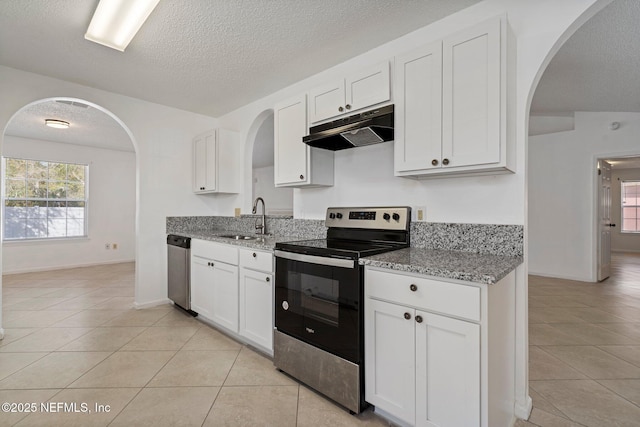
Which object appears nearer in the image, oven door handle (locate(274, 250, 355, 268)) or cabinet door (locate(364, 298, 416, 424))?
cabinet door (locate(364, 298, 416, 424))

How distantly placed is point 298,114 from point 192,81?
128 cm

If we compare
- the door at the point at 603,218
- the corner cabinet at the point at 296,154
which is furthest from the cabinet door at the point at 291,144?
the door at the point at 603,218

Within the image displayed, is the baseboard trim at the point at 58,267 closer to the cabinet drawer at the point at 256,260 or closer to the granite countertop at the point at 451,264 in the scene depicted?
the cabinet drawer at the point at 256,260

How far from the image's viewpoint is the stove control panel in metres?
2.20

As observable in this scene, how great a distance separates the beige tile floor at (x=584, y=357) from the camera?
176cm

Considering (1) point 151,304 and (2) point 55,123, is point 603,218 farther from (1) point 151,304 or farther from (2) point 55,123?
(2) point 55,123

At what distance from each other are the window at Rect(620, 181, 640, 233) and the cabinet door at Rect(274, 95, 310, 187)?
397 inches

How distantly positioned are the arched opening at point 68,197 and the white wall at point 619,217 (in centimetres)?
1169

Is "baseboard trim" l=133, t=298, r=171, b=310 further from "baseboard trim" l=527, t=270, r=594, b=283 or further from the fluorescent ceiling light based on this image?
"baseboard trim" l=527, t=270, r=594, b=283

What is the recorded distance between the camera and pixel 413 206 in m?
2.22

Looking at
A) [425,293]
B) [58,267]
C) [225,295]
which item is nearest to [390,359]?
[425,293]

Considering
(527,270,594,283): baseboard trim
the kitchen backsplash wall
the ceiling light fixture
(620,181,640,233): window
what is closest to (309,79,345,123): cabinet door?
the kitchen backsplash wall

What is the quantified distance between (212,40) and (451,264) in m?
2.32

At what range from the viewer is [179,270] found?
3426 millimetres
